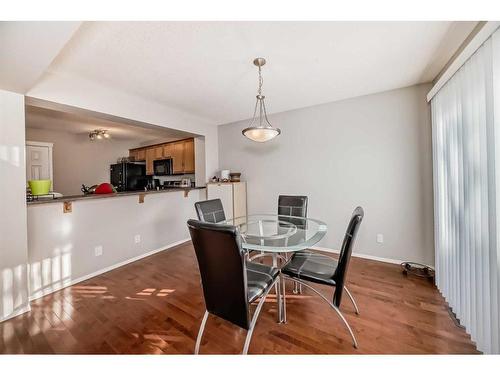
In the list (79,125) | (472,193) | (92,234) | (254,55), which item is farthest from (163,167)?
(472,193)

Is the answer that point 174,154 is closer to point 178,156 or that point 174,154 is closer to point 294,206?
point 178,156

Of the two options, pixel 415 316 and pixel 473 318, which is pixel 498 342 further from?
pixel 415 316

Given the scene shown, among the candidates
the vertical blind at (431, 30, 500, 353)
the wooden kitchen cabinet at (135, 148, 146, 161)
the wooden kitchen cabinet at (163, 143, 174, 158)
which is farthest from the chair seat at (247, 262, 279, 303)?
the wooden kitchen cabinet at (135, 148, 146, 161)

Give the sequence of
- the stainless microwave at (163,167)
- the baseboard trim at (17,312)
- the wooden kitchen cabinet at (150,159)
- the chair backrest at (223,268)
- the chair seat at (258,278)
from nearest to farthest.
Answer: the chair backrest at (223,268), the chair seat at (258,278), the baseboard trim at (17,312), the stainless microwave at (163,167), the wooden kitchen cabinet at (150,159)

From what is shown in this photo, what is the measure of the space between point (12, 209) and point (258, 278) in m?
2.26

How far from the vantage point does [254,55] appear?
1.94m

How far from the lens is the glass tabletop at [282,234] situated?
161 centimetres

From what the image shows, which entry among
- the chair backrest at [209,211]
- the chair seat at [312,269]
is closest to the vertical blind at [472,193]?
the chair seat at [312,269]

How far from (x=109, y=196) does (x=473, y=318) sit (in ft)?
12.3

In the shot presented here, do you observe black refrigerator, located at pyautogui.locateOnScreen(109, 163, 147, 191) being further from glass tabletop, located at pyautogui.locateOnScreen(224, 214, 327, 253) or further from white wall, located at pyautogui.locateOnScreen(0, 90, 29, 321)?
glass tabletop, located at pyautogui.locateOnScreen(224, 214, 327, 253)

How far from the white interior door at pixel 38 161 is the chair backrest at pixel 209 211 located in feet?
12.3

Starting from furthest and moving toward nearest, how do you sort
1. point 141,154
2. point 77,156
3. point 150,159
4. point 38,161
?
1. point 141,154
2. point 150,159
3. point 77,156
4. point 38,161

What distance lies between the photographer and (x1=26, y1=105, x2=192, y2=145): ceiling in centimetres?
337

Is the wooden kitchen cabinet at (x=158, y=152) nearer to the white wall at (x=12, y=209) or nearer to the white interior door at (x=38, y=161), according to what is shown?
the white interior door at (x=38, y=161)
